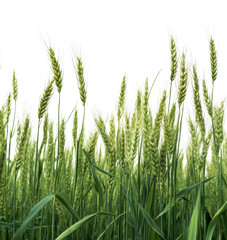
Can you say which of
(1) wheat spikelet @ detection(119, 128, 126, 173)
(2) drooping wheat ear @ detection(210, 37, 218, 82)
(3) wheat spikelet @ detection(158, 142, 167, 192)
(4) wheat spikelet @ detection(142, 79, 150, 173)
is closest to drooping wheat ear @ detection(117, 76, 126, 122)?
(1) wheat spikelet @ detection(119, 128, 126, 173)

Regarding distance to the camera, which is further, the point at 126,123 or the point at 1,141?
the point at 1,141

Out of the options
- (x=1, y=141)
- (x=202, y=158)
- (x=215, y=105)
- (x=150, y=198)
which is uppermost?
(x=215, y=105)

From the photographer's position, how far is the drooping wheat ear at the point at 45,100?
5.35 ft

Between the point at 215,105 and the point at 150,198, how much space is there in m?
0.72

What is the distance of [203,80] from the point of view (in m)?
1.95

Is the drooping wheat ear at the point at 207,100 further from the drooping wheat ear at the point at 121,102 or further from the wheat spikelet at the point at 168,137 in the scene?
the drooping wheat ear at the point at 121,102

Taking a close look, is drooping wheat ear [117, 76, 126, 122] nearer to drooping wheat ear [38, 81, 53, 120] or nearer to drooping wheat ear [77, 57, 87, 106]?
drooping wheat ear [77, 57, 87, 106]

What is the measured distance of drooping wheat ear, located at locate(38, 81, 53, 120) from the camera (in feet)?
5.35

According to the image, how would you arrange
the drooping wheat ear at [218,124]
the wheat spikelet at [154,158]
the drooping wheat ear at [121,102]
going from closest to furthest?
the wheat spikelet at [154,158] < the drooping wheat ear at [218,124] < the drooping wheat ear at [121,102]

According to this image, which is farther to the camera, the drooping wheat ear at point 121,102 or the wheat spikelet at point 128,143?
the drooping wheat ear at point 121,102

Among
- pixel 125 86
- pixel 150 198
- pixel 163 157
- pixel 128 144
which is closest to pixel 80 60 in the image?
pixel 125 86

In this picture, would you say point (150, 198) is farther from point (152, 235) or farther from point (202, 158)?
point (202, 158)

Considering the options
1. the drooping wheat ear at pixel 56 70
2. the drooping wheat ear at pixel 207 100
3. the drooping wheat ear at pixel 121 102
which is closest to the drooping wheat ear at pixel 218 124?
the drooping wheat ear at pixel 207 100

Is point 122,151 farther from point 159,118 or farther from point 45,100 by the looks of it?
point 45,100
